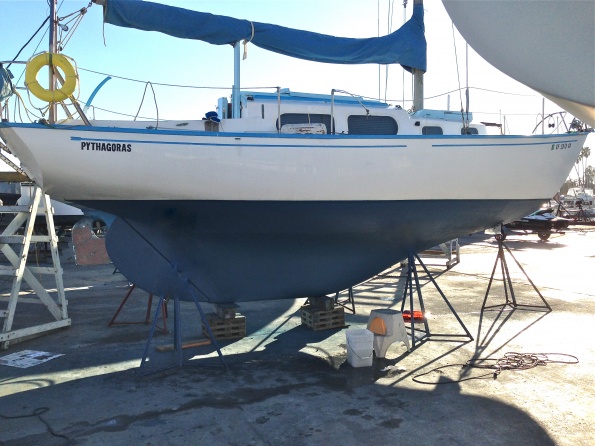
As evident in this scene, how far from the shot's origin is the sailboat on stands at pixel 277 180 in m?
5.36

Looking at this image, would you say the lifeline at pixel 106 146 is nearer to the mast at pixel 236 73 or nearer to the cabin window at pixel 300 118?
the mast at pixel 236 73

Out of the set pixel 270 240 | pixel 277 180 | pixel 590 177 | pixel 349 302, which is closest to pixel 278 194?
pixel 277 180

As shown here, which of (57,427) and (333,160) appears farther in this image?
(333,160)

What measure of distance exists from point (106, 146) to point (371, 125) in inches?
154

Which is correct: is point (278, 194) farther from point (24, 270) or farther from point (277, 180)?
point (24, 270)

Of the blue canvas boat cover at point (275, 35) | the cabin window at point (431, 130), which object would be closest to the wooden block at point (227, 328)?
the blue canvas boat cover at point (275, 35)

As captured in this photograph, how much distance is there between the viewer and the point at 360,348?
5.42m

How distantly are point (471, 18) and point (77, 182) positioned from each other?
4.55 metres

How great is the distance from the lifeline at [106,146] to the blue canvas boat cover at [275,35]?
2.06 metres

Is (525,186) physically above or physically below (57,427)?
above

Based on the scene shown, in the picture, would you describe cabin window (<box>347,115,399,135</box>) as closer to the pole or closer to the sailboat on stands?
the sailboat on stands

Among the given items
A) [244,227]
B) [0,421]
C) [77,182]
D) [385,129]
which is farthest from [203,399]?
[385,129]

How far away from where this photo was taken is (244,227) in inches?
237

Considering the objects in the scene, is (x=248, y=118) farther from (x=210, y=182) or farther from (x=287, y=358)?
(x=287, y=358)
